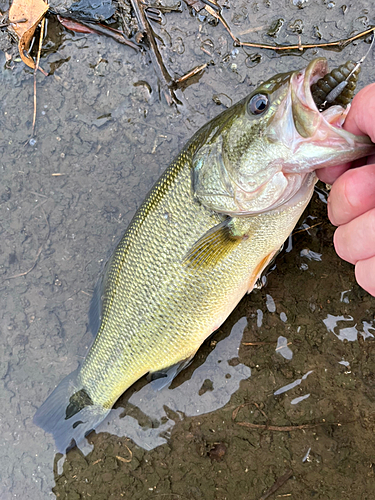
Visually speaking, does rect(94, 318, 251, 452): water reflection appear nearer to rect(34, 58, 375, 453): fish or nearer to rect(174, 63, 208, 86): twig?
rect(34, 58, 375, 453): fish

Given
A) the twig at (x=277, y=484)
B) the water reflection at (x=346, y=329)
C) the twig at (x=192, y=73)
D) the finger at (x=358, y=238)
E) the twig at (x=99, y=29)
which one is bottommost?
the twig at (x=277, y=484)

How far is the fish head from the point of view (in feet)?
5.91

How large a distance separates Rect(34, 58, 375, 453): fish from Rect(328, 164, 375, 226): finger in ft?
0.42

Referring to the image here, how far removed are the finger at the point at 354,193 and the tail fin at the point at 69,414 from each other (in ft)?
7.87

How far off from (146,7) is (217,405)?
341 centimetres

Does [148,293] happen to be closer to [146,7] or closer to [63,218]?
[63,218]

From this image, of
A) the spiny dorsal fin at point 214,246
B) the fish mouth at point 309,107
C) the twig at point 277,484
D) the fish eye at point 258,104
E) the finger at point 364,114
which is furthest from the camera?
the twig at point 277,484

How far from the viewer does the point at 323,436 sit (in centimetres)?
297

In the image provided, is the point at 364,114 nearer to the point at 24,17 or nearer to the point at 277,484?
the point at 277,484

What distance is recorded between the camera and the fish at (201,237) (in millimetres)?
1889

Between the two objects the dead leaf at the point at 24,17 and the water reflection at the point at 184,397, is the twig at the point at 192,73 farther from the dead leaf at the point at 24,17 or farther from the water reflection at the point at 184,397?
the water reflection at the point at 184,397

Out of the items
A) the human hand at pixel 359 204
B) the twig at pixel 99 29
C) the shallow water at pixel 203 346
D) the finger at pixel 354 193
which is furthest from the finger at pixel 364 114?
the twig at pixel 99 29

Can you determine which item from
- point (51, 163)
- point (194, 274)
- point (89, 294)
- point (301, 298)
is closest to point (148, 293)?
point (194, 274)

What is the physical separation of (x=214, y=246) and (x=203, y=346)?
1.09m
